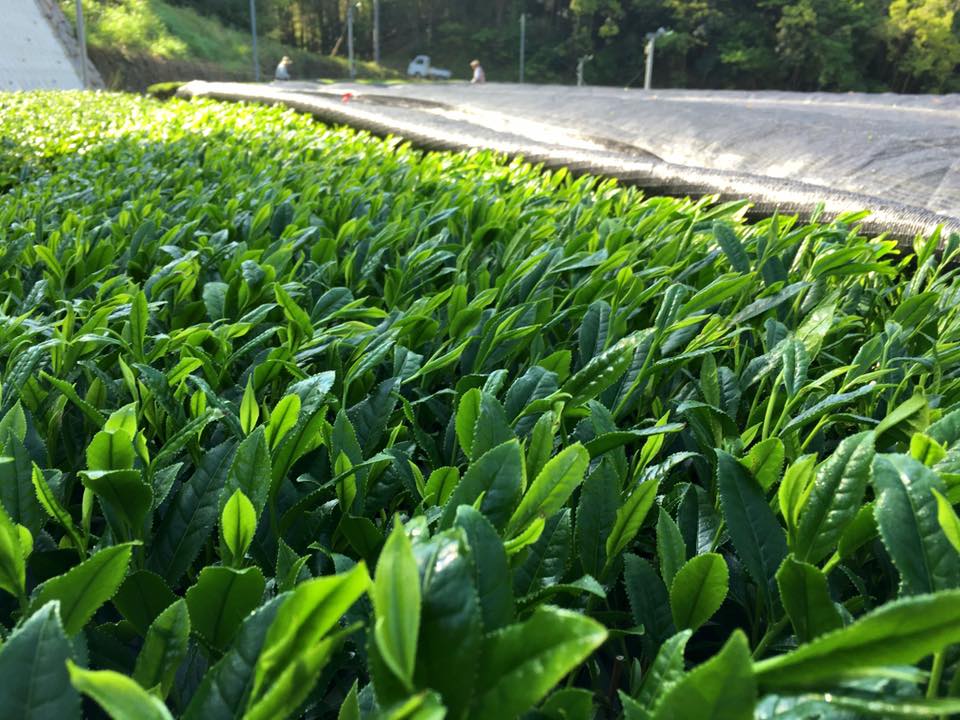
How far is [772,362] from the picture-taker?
100 cm

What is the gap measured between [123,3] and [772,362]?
36162 mm

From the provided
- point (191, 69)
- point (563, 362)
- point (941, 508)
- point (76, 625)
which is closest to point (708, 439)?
point (563, 362)

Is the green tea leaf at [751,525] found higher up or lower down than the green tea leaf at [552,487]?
lower down

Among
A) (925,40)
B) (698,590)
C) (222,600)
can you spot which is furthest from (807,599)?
(925,40)

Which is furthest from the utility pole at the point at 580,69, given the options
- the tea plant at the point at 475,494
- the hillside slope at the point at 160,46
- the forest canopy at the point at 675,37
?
the tea plant at the point at 475,494

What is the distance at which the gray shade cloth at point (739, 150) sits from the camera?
284 centimetres

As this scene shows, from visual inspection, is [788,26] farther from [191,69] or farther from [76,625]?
[76,625]

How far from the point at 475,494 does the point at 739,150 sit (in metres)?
4.80

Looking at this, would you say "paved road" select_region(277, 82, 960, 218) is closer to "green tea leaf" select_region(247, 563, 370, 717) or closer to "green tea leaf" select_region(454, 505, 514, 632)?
"green tea leaf" select_region(454, 505, 514, 632)

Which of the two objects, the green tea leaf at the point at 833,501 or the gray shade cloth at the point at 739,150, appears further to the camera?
the gray shade cloth at the point at 739,150

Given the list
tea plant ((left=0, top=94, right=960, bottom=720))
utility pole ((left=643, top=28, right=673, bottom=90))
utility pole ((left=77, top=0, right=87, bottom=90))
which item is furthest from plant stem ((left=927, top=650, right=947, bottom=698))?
utility pole ((left=643, top=28, right=673, bottom=90))

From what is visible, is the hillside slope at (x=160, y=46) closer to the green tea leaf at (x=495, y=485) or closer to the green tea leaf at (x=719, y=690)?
the green tea leaf at (x=495, y=485)

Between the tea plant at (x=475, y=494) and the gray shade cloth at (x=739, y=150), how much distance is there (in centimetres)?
130

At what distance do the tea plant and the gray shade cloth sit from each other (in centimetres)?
130
